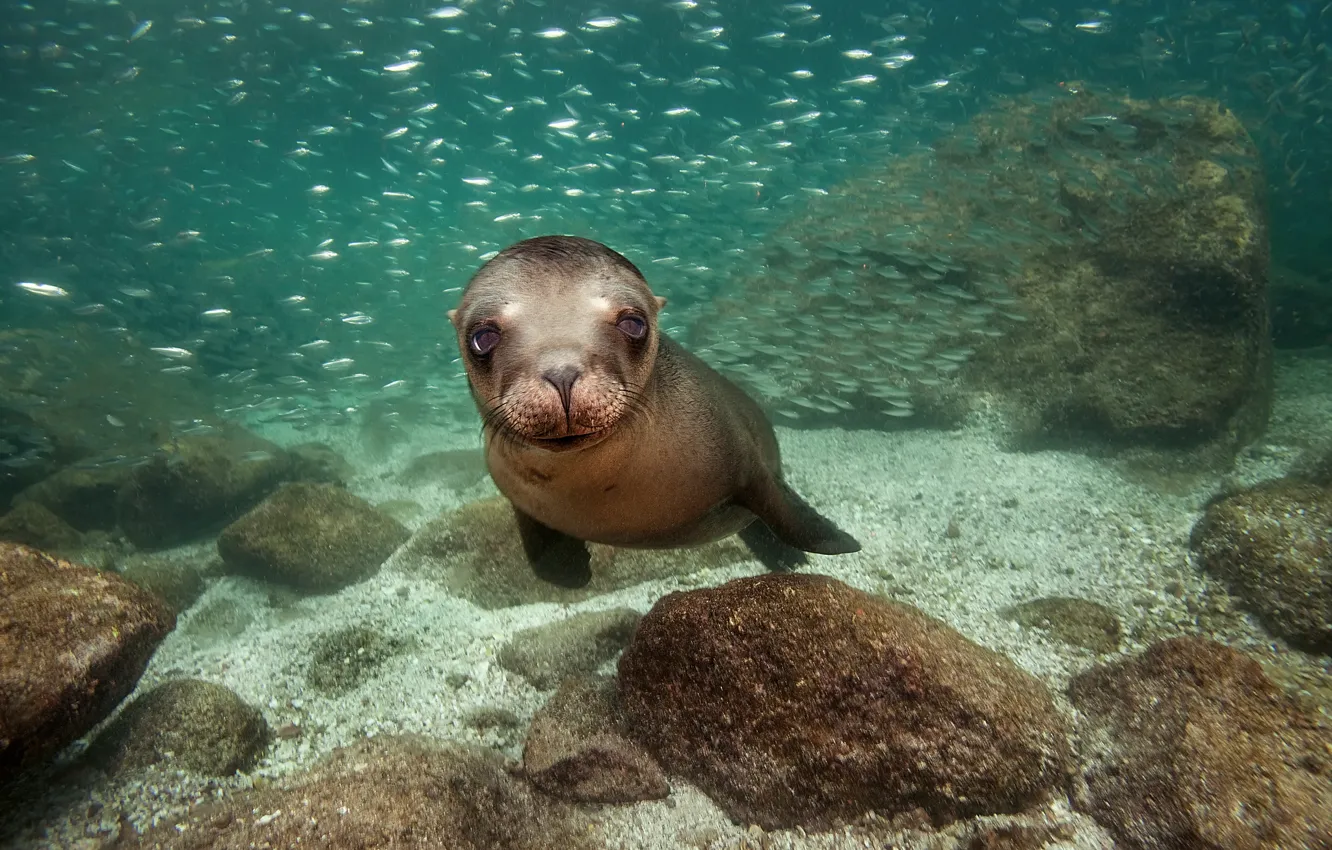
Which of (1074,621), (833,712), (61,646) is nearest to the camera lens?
(833,712)

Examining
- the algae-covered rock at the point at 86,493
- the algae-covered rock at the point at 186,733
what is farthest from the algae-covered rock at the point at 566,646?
the algae-covered rock at the point at 86,493

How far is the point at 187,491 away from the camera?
839 centimetres

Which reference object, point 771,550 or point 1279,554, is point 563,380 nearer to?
point 771,550

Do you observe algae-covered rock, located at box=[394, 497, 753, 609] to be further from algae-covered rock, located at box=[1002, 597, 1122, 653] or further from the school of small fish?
the school of small fish

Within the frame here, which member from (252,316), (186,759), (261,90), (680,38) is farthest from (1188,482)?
(261,90)

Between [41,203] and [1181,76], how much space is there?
63.2m

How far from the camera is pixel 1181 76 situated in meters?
33.6

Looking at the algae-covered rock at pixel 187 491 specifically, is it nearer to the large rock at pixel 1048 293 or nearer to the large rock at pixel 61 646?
the large rock at pixel 61 646

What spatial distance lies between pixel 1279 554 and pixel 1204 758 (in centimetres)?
245

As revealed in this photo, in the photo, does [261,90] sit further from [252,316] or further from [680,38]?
[680,38]

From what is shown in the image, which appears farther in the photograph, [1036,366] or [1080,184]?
[1080,184]

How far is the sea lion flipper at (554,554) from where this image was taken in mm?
3000

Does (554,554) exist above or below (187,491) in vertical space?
above

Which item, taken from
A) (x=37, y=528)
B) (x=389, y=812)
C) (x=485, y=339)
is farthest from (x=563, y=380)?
(x=37, y=528)
